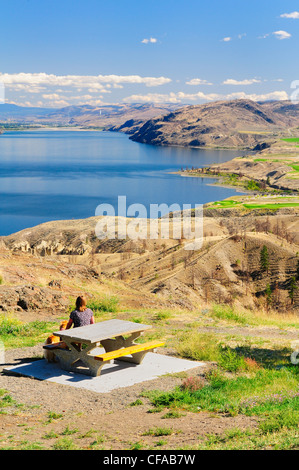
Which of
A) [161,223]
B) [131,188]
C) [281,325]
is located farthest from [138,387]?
[131,188]

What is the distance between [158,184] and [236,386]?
107 m

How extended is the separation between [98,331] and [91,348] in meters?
0.34

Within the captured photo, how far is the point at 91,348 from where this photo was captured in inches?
333

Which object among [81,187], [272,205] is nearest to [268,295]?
[272,205]

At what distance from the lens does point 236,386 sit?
754 cm

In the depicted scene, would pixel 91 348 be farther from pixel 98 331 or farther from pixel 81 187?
pixel 81 187

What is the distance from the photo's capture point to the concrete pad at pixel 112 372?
7.96 m

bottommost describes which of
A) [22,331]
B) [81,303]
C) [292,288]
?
[292,288]

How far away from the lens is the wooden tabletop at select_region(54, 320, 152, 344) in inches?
325

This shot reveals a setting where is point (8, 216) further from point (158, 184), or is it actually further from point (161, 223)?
point (158, 184)

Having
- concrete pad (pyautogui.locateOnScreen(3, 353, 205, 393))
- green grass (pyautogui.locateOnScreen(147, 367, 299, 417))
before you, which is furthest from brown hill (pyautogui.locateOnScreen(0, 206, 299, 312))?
green grass (pyautogui.locateOnScreen(147, 367, 299, 417))

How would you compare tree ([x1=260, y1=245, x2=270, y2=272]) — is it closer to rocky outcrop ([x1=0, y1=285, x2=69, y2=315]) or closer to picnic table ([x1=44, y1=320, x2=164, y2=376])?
rocky outcrop ([x1=0, y1=285, x2=69, y2=315])

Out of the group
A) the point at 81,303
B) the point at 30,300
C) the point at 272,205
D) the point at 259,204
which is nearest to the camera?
the point at 81,303

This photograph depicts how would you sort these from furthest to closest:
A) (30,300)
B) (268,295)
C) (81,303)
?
(268,295)
(30,300)
(81,303)
